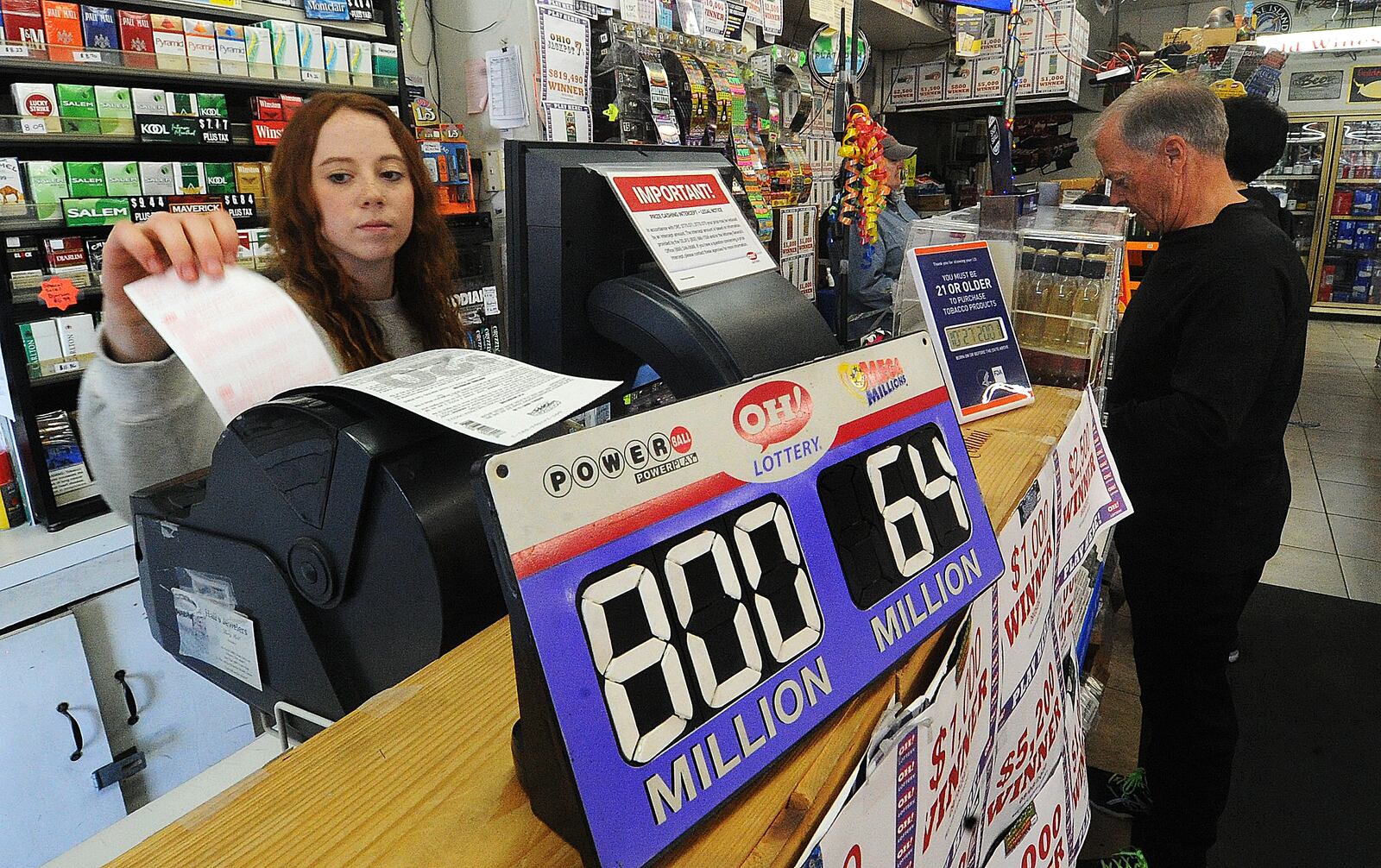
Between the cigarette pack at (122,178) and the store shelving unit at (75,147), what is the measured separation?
0.21ft

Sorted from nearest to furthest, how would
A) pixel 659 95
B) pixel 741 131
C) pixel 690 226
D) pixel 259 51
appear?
pixel 690 226
pixel 259 51
pixel 659 95
pixel 741 131

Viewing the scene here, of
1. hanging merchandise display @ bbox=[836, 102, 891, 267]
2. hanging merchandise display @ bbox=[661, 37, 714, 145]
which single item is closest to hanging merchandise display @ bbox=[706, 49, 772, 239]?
hanging merchandise display @ bbox=[661, 37, 714, 145]

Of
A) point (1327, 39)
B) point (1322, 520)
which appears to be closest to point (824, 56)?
point (1322, 520)

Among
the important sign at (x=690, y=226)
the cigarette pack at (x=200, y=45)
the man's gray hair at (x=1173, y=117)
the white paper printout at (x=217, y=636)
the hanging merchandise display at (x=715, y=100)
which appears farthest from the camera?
the hanging merchandise display at (x=715, y=100)

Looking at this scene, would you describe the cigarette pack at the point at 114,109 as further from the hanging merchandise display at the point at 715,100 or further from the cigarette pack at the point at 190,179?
the hanging merchandise display at the point at 715,100

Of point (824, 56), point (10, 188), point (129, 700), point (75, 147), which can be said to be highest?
point (824, 56)

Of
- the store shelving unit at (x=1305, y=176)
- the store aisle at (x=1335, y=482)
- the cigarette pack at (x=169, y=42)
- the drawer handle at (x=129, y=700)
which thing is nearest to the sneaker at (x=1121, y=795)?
the store aisle at (x=1335, y=482)

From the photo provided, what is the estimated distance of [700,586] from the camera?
1.65 feet

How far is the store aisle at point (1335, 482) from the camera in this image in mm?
3771

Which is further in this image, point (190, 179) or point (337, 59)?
point (337, 59)

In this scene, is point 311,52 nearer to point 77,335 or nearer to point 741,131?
point 77,335

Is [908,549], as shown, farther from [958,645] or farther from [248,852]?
[248,852]

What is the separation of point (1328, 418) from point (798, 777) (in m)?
7.37

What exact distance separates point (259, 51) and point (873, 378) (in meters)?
2.71
